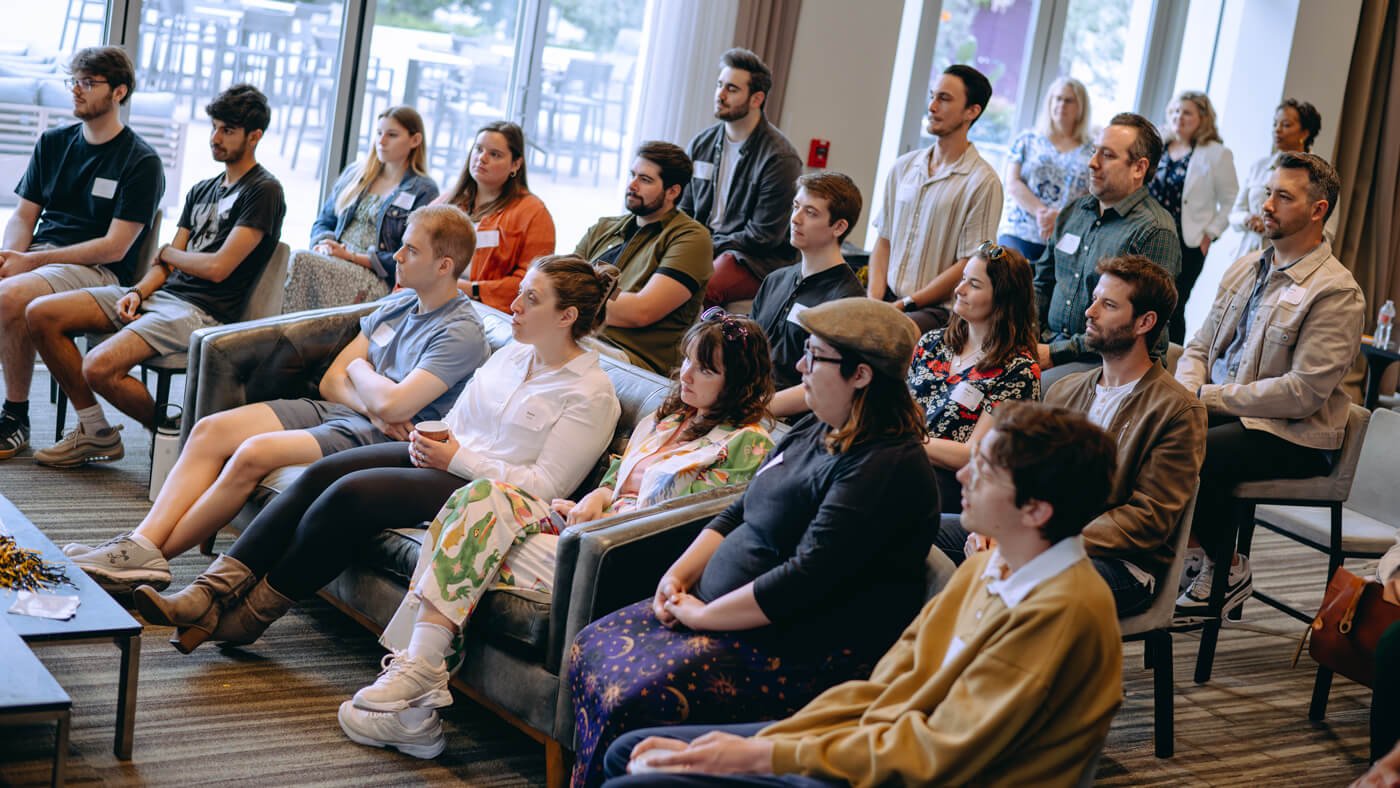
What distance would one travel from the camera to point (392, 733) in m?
2.95

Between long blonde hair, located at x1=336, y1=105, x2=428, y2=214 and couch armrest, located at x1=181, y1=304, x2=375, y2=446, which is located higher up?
long blonde hair, located at x1=336, y1=105, x2=428, y2=214

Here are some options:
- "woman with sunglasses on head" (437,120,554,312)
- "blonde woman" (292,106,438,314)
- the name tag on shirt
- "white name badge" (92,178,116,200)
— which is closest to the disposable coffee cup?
the name tag on shirt

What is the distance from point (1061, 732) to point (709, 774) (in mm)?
516

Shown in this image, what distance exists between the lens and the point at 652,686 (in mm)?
2457

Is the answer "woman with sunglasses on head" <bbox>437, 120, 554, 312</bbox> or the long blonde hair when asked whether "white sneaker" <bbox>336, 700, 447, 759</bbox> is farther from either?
the long blonde hair

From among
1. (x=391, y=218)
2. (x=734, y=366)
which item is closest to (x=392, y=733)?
(x=734, y=366)

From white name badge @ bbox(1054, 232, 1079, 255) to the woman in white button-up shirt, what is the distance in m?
1.83

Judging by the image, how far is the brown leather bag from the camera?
3.22 meters

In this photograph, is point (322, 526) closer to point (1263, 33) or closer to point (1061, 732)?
point (1061, 732)

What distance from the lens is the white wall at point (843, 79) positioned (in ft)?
22.6

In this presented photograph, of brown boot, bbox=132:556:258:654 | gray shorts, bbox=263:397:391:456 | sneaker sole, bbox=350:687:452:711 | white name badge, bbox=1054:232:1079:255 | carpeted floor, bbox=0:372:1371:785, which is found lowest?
carpeted floor, bbox=0:372:1371:785

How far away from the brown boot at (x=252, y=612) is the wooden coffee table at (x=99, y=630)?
386mm

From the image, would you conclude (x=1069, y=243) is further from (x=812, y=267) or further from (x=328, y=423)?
(x=328, y=423)

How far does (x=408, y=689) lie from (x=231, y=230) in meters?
2.48
